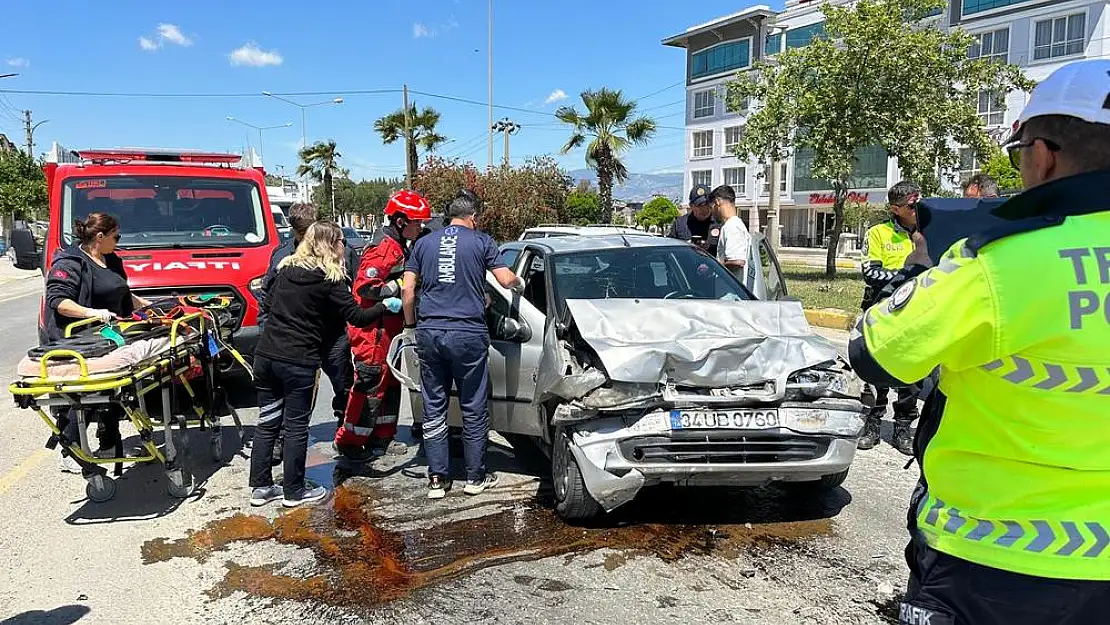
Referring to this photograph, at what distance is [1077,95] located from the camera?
1526 millimetres

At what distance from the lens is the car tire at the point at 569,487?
4.22 metres

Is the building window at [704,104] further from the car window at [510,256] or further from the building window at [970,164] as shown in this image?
the car window at [510,256]

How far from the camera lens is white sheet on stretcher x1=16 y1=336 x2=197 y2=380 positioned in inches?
162

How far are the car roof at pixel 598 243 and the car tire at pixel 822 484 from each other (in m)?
1.88

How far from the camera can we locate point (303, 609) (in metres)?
3.50

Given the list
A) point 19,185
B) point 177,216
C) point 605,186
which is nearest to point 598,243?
point 177,216

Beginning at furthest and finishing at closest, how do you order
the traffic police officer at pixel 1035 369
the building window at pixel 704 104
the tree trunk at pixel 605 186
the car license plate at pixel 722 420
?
1. the building window at pixel 704 104
2. the tree trunk at pixel 605 186
3. the car license plate at pixel 722 420
4. the traffic police officer at pixel 1035 369

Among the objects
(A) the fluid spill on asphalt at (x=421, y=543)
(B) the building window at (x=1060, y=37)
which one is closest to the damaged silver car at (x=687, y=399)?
(A) the fluid spill on asphalt at (x=421, y=543)

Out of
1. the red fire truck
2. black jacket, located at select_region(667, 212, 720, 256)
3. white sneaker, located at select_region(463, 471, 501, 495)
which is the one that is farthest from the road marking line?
black jacket, located at select_region(667, 212, 720, 256)

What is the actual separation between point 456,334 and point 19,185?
4246 centimetres

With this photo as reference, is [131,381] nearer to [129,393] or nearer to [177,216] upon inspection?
[129,393]

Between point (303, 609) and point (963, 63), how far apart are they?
63.9ft

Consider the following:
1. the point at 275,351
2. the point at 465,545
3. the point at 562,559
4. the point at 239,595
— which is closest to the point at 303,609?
the point at 239,595

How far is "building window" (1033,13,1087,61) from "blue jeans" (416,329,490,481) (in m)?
44.4
